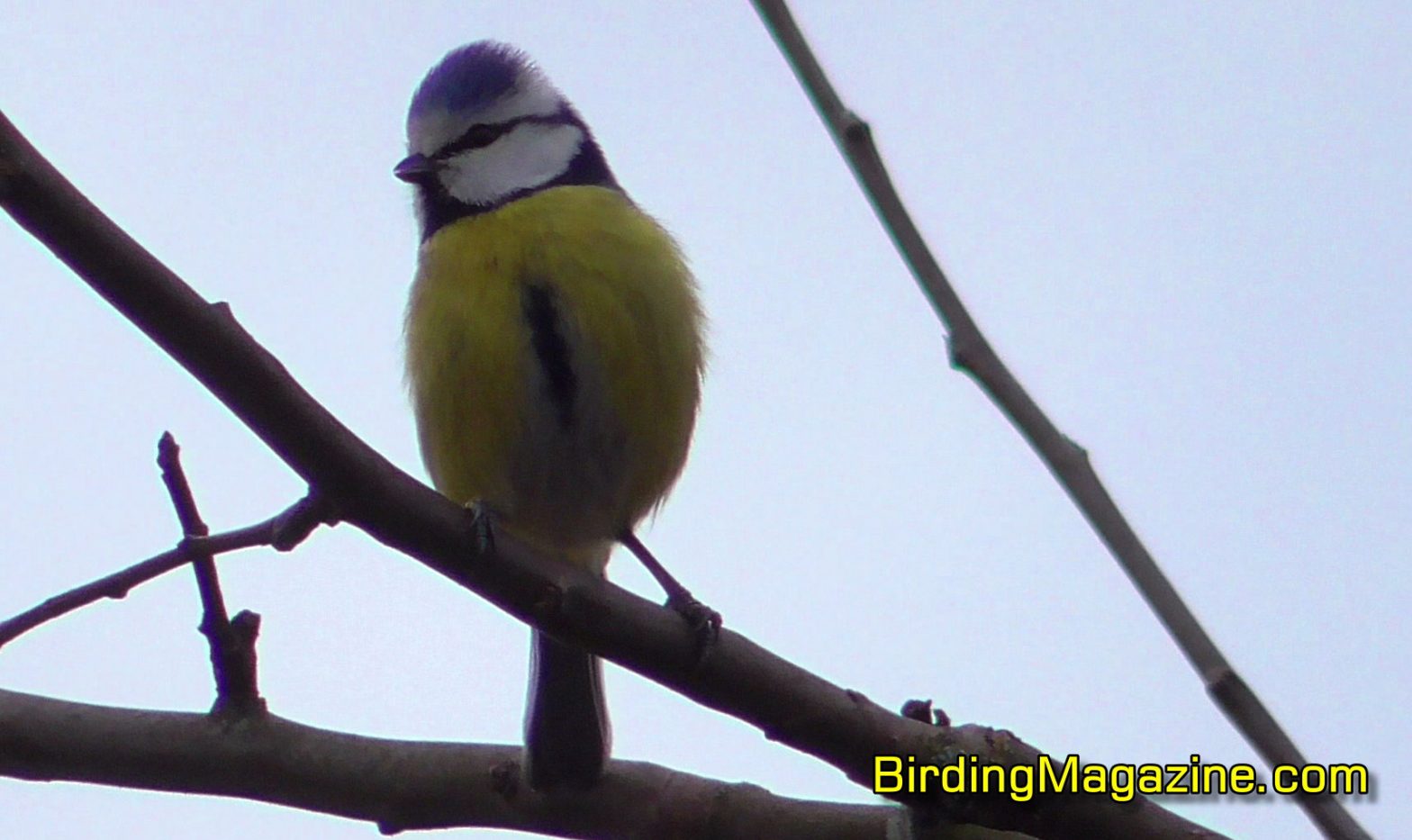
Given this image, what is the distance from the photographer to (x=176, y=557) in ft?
6.68

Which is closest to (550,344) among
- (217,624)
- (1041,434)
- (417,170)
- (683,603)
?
(683,603)

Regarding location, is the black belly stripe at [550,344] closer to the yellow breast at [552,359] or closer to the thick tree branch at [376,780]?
the yellow breast at [552,359]

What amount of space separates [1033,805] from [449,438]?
153cm

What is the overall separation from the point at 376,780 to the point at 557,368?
99cm

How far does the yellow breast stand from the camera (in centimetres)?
315

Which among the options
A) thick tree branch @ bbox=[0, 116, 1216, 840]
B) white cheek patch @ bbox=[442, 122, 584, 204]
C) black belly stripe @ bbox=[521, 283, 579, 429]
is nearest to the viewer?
thick tree branch @ bbox=[0, 116, 1216, 840]

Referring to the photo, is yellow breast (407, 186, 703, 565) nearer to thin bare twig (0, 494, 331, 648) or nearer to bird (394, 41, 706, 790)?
bird (394, 41, 706, 790)

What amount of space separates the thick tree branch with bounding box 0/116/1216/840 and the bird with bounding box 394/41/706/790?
0.57m

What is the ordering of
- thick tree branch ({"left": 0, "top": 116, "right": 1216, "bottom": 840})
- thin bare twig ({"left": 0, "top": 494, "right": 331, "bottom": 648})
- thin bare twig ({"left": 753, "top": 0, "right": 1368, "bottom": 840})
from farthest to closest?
thin bare twig ({"left": 0, "top": 494, "right": 331, "bottom": 648}), thick tree branch ({"left": 0, "top": 116, "right": 1216, "bottom": 840}), thin bare twig ({"left": 753, "top": 0, "right": 1368, "bottom": 840})

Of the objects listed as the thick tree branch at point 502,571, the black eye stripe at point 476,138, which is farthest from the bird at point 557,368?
the thick tree branch at point 502,571

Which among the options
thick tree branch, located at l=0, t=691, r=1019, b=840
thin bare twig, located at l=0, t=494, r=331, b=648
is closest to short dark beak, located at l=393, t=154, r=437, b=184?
thick tree branch, located at l=0, t=691, r=1019, b=840

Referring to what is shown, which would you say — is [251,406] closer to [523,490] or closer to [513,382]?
[513,382]

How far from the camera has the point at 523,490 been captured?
3365mm

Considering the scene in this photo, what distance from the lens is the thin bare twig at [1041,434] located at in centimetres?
114
